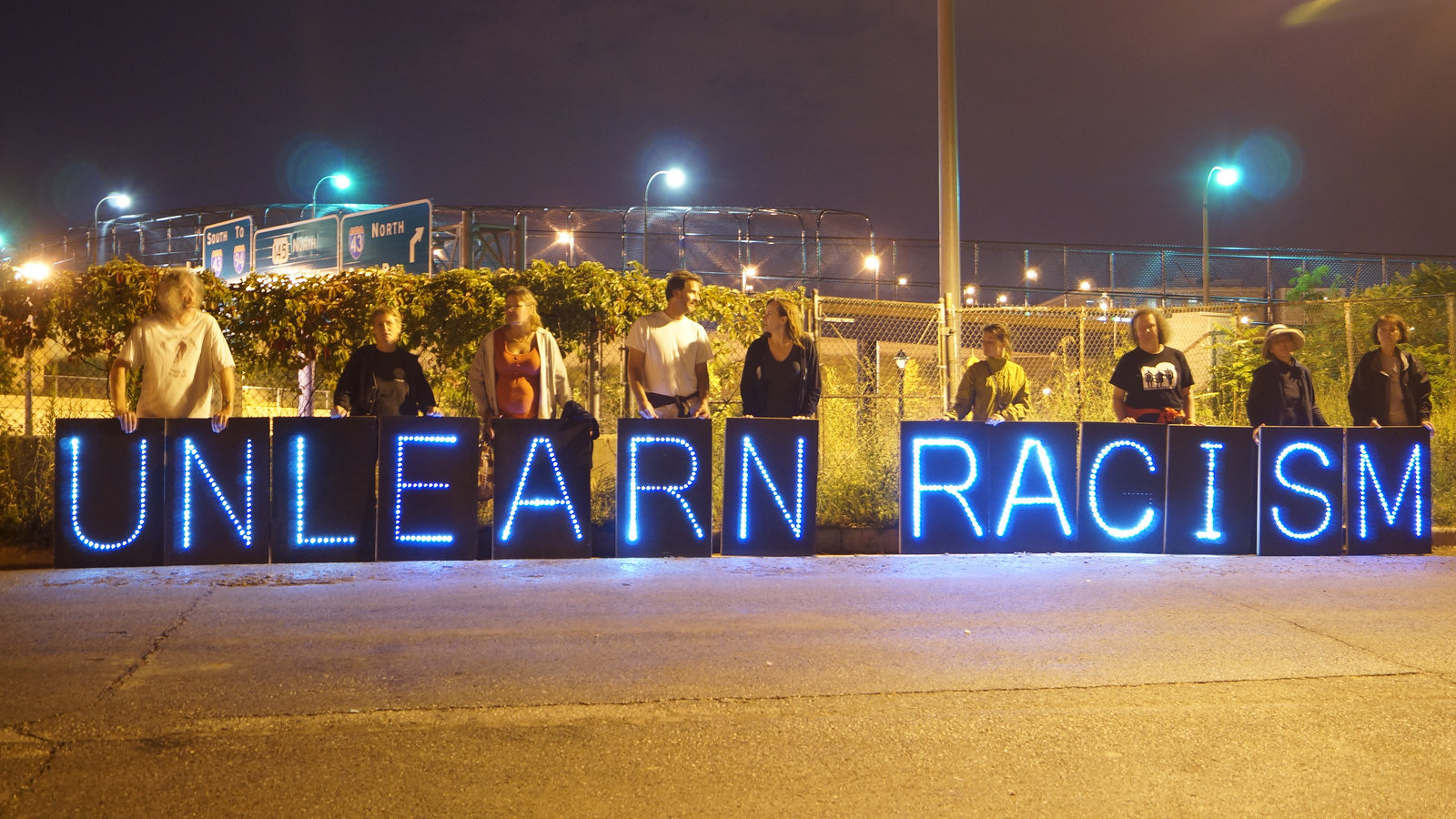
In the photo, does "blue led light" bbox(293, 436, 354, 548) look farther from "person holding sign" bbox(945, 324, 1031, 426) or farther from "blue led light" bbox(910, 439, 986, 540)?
→ "person holding sign" bbox(945, 324, 1031, 426)

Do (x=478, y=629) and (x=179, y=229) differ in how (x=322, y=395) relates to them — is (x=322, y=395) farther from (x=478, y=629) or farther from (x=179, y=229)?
(x=179, y=229)

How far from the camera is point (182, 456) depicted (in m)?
6.86

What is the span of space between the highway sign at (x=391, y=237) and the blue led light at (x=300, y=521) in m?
12.5

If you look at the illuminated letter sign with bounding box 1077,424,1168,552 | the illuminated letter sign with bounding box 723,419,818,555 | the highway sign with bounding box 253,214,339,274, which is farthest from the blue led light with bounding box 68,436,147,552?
the highway sign with bounding box 253,214,339,274

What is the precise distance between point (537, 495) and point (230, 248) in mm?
20078

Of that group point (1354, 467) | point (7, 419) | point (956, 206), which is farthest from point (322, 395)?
point (1354, 467)

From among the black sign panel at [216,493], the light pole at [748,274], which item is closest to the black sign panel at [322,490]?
the black sign panel at [216,493]

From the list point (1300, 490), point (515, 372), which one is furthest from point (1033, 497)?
point (515, 372)

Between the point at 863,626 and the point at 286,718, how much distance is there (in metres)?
2.92

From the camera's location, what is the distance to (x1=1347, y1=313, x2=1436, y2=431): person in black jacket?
9.09 metres

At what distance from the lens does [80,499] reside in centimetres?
678

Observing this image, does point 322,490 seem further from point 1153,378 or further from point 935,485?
point 1153,378

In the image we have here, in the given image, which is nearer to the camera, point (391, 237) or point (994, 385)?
point (994, 385)

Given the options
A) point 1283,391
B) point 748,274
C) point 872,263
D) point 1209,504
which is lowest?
point 1209,504
